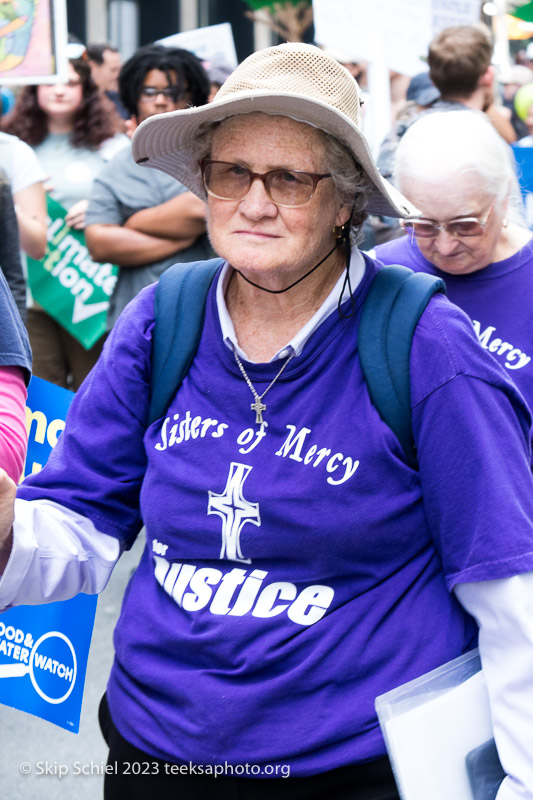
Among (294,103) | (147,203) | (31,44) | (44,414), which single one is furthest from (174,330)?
(147,203)

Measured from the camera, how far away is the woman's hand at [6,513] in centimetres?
182

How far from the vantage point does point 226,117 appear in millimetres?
1945

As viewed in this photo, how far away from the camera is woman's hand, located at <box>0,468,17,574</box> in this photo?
5.96ft

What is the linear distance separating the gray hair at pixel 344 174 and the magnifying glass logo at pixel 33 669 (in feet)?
3.90

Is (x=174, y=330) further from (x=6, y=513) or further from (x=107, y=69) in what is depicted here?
(x=107, y=69)

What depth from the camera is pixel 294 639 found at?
5.85 feet

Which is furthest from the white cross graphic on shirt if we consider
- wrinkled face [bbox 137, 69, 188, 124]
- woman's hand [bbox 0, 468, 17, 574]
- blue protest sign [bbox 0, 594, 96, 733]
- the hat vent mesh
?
wrinkled face [bbox 137, 69, 188, 124]

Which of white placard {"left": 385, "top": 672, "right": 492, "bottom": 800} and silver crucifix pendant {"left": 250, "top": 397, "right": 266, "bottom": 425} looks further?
silver crucifix pendant {"left": 250, "top": 397, "right": 266, "bottom": 425}

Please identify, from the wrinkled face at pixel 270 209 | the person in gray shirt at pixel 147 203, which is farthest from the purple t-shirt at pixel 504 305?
the person in gray shirt at pixel 147 203

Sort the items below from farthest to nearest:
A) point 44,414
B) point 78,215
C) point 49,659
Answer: point 78,215 < point 44,414 < point 49,659

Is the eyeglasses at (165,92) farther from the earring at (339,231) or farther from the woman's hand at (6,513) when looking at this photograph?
the woman's hand at (6,513)

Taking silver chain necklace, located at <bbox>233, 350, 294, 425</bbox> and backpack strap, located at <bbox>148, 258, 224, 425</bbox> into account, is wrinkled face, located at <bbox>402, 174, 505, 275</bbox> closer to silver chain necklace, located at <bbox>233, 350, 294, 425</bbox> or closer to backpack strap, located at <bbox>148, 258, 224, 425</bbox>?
backpack strap, located at <bbox>148, 258, 224, 425</bbox>

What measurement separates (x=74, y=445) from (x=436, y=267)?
1.20 m

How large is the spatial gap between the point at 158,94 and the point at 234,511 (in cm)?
341
